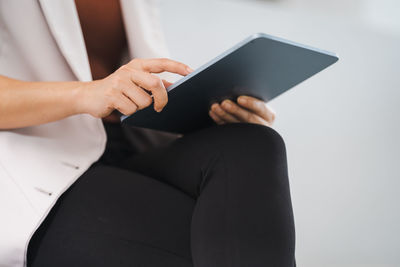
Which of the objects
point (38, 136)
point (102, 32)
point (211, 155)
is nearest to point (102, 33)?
point (102, 32)

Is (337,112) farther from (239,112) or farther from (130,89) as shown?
(130,89)

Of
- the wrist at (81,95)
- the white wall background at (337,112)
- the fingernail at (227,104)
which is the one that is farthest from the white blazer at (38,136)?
the white wall background at (337,112)

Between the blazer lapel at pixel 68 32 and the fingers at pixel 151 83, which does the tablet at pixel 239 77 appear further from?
the blazer lapel at pixel 68 32

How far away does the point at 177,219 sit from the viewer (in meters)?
0.48

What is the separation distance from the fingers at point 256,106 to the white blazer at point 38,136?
0.82 ft

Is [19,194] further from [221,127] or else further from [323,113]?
[323,113]

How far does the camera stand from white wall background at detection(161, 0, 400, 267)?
3.13 ft

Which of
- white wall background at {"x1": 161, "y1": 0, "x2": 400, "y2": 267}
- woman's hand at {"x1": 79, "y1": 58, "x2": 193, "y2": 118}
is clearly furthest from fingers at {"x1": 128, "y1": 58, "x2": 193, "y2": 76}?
white wall background at {"x1": 161, "y1": 0, "x2": 400, "y2": 267}

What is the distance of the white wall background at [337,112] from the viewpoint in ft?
3.13

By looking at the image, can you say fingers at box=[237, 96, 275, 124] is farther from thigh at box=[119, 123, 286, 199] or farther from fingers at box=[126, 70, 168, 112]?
fingers at box=[126, 70, 168, 112]

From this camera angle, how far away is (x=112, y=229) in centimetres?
44

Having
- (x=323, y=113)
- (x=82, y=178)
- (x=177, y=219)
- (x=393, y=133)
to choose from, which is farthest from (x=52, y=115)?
(x=393, y=133)

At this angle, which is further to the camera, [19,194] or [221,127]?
[221,127]

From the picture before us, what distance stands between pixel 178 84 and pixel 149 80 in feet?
0.12
